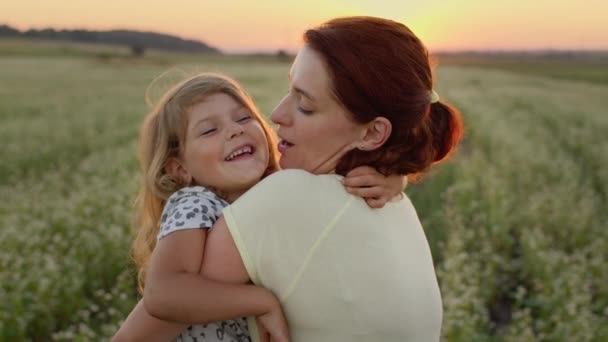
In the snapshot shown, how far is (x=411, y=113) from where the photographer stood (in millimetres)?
2025

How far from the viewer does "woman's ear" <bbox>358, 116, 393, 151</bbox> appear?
2.01 metres

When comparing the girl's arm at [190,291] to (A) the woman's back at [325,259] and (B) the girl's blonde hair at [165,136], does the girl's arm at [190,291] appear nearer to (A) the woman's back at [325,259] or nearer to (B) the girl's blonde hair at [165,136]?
(A) the woman's back at [325,259]

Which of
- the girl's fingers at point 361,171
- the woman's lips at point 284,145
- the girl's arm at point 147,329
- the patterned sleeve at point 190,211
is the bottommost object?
the girl's arm at point 147,329

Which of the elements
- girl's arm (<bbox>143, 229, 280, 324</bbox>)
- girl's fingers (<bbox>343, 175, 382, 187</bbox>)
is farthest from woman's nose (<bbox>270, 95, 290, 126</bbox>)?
girl's arm (<bbox>143, 229, 280, 324</bbox>)

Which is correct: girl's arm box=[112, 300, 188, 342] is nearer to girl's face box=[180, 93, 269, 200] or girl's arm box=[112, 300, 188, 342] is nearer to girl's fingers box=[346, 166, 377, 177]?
girl's face box=[180, 93, 269, 200]

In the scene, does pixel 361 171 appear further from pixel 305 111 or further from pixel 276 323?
pixel 276 323

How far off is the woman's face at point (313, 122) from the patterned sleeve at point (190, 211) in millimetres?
259

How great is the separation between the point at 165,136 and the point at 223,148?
0.75ft

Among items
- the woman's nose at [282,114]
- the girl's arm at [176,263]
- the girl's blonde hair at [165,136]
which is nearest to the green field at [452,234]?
the girl's blonde hair at [165,136]

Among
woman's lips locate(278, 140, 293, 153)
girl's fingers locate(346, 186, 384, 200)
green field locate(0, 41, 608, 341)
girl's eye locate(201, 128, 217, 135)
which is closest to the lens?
girl's fingers locate(346, 186, 384, 200)

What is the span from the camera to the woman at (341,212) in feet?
5.94

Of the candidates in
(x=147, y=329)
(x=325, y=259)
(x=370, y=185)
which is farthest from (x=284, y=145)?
(x=147, y=329)

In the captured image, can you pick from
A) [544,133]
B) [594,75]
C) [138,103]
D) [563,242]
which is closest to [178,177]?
[563,242]

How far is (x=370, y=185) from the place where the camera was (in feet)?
6.37
